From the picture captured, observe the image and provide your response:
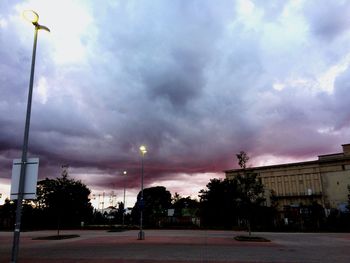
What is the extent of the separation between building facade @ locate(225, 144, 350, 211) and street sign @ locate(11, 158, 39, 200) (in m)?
73.7

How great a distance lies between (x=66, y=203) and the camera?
29.9m

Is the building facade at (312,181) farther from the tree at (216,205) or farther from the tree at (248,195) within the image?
the tree at (248,195)

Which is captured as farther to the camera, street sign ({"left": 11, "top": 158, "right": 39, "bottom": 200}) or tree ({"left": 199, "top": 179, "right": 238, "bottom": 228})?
tree ({"left": 199, "top": 179, "right": 238, "bottom": 228})

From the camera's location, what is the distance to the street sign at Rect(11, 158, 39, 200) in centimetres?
953

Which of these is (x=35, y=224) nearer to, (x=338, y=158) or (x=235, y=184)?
(x=235, y=184)

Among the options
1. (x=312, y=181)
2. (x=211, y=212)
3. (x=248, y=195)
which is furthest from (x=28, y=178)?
(x=312, y=181)

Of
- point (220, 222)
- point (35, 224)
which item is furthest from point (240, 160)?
point (35, 224)

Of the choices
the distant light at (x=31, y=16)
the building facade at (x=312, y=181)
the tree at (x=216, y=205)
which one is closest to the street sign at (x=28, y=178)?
the distant light at (x=31, y=16)

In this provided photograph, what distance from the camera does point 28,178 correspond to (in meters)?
9.72

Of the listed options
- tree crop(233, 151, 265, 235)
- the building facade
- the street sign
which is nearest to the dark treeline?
tree crop(233, 151, 265, 235)

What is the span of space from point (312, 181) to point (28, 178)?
8575 centimetres

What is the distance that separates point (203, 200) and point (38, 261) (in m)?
51.7

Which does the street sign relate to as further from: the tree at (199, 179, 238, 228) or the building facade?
the building facade

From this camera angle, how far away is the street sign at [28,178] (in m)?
9.53
